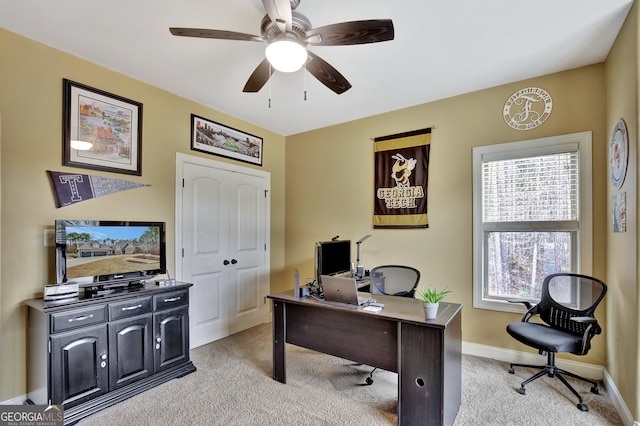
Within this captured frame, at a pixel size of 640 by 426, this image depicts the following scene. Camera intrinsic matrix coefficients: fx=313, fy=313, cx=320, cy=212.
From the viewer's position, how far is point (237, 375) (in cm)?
291

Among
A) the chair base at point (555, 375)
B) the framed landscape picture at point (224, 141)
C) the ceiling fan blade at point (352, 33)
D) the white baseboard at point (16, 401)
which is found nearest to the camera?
the ceiling fan blade at point (352, 33)

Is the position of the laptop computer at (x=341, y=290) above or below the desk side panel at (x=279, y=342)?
above

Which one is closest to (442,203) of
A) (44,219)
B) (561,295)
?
(561,295)

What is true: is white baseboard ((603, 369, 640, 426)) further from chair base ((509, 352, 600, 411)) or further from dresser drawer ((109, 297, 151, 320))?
dresser drawer ((109, 297, 151, 320))

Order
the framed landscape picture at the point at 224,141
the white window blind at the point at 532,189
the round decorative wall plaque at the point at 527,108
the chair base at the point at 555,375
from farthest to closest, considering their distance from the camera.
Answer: the framed landscape picture at the point at 224,141 → the round decorative wall plaque at the point at 527,108 → the white window blind at the point at 532,189 → the chair base at the point at 555,375

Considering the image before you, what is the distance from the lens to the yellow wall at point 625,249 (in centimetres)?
204

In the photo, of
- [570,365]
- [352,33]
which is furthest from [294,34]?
[570,365]

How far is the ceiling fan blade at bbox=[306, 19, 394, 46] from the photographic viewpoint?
174 cm

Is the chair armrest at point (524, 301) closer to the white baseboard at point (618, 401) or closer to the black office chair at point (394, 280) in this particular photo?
the white baseboard at point (618, 401)

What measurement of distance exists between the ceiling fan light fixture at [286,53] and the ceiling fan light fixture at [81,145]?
77.4 inches

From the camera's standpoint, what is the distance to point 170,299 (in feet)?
9.39

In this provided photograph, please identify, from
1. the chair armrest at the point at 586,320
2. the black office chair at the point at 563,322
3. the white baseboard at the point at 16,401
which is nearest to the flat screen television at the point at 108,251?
the white baseboard at the point at 16,401

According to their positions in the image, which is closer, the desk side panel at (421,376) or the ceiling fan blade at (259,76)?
the desk side panel at (421,376)

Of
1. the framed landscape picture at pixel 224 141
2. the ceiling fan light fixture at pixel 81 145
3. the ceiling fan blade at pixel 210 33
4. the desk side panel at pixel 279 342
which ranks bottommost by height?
the desk side panel at pixel 279 342
